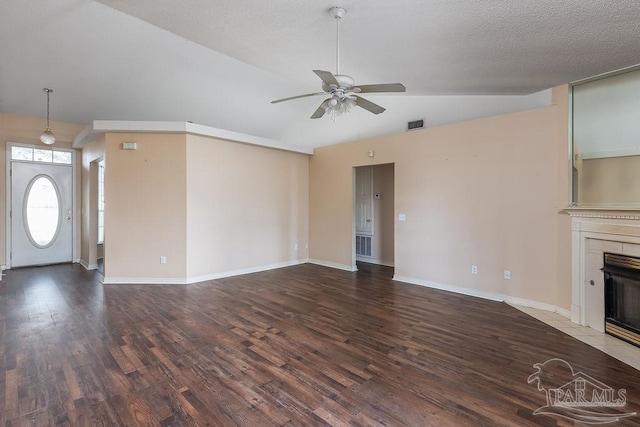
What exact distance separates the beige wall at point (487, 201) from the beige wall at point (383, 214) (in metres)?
1.13

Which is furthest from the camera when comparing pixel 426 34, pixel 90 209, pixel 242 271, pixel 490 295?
pixel 90 209

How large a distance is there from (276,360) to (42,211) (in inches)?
267

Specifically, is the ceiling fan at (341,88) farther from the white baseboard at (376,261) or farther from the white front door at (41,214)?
the white front door at (41,214)

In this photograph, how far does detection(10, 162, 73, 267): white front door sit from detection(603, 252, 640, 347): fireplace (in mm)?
9318

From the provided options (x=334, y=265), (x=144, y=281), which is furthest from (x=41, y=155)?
(x=334, y=265)

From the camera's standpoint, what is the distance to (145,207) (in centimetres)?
488

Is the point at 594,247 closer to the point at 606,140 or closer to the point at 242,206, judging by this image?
the point at 606,140

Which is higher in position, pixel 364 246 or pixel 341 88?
pixel 341 88

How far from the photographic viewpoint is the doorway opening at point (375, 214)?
260 inches

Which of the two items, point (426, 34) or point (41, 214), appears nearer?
point (426, 34)

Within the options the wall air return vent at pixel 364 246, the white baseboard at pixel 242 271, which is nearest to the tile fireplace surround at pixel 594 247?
the wall air return vent at pixel 364 246

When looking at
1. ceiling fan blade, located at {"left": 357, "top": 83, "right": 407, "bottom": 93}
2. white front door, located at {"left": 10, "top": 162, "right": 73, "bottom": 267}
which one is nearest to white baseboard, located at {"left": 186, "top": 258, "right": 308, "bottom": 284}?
white front door, located at {"left": 10, "top": 162, "right": 73, "bottom": 267}

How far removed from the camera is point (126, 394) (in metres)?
2.03

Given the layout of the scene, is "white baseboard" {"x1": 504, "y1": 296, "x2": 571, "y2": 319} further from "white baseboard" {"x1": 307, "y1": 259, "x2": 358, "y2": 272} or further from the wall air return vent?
the wall air return vent
